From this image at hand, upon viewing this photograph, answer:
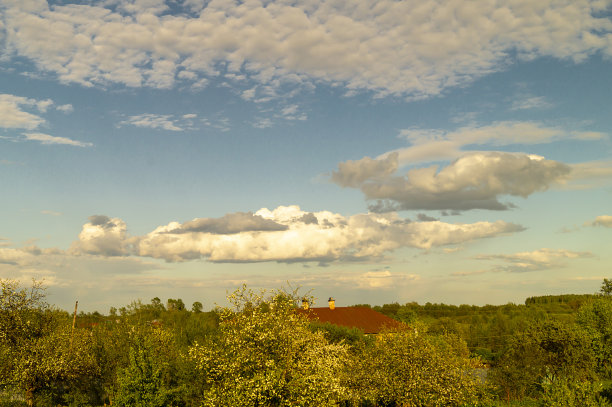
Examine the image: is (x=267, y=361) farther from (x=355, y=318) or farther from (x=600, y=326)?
(x=600, y=326)

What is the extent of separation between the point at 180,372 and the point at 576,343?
48.8 metres

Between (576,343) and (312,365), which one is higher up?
(312,365)

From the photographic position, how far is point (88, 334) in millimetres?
51812

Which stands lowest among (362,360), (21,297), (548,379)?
(548,379)

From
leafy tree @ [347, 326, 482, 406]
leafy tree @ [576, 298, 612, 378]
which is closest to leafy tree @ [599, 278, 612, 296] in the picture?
leafy tree @ [576, 298, 612, 378]

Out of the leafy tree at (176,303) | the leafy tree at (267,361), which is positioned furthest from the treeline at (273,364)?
the leafy tree at (176,303)

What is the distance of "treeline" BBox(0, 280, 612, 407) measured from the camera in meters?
24.6

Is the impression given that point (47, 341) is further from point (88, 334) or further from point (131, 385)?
point (131, 385)

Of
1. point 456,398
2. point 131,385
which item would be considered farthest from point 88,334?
point 456,398

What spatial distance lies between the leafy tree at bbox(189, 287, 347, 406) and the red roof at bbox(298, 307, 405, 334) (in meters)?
51.9

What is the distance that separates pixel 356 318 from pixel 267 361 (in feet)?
198

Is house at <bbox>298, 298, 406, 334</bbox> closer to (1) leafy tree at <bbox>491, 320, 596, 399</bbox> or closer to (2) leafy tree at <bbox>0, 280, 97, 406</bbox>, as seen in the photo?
(1) leafy tree at <bbox>491, 320, 596, 399</bbox>

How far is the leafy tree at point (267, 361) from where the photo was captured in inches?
917

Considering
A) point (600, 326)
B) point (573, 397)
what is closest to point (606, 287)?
point (600, 326)
